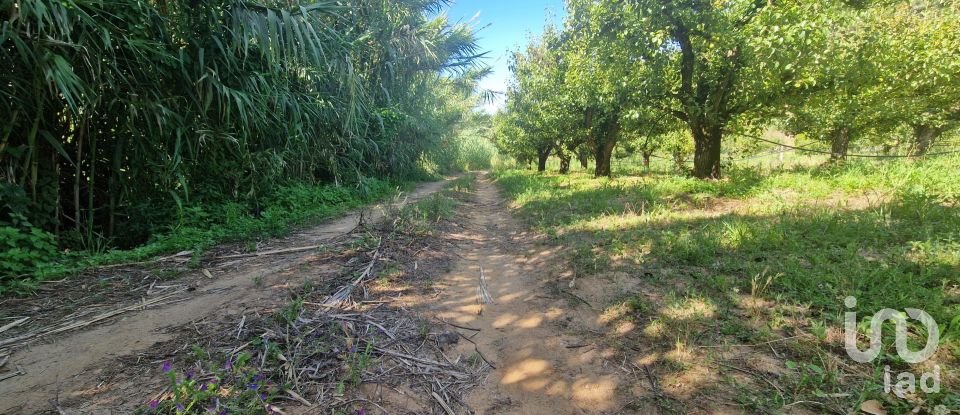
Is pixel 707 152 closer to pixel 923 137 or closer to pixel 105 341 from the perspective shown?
pixel 105 341

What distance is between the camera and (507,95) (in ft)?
59.1

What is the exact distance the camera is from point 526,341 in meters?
2.63

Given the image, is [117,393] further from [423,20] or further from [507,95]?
[507,95]

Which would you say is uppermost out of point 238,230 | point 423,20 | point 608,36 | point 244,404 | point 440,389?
point 423,20

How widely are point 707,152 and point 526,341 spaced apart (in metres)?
7.61

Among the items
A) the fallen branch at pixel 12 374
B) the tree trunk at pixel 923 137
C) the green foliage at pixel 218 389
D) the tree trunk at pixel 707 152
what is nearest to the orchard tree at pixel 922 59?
the tree trunk at pixel 707 152

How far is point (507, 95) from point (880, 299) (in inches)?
664

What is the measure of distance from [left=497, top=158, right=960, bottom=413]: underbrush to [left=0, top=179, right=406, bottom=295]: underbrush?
178 inches

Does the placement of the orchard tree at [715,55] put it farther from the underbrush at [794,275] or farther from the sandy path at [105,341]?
the sandy path at [105,341]

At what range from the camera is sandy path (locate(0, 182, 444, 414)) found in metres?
1.88

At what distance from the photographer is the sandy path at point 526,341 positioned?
79.6 inches

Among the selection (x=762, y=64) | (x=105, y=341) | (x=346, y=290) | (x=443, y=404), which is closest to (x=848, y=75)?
(x=762, y=64)

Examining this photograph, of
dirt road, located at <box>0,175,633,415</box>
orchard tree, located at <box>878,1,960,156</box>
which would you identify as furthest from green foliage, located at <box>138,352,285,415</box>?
orchard tree, located at <box>878,1,960,156</box>

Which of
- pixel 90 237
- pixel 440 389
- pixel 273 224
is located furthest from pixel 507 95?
pixel 440 389
